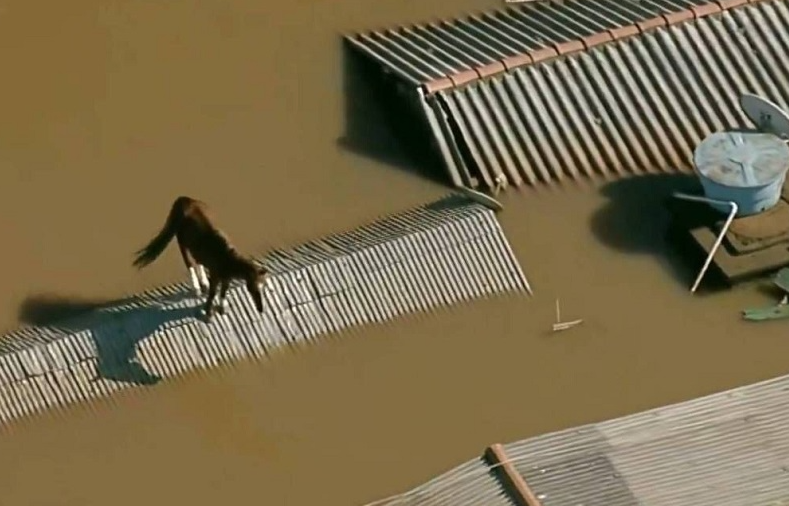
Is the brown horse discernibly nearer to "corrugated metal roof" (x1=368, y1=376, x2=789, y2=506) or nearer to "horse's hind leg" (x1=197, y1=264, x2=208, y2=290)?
"horse's hind leg" (x1=197, y1=264, x2=208, y2=290)

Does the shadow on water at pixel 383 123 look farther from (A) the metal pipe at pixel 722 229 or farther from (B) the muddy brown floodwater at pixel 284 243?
(A) the metal pipe at pixel 722 229

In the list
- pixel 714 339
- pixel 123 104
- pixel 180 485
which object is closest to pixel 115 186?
pixel 123 104

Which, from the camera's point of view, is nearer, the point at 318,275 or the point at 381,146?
the point at 318,275

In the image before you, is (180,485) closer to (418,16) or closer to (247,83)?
(247,83)

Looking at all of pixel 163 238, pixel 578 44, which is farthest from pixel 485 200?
pixel 163 238

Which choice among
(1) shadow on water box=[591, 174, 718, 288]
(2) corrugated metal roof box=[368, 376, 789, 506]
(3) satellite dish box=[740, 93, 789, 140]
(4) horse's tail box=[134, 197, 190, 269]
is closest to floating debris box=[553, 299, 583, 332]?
(1) shadow on water box=[591, 174, 718, 288]
